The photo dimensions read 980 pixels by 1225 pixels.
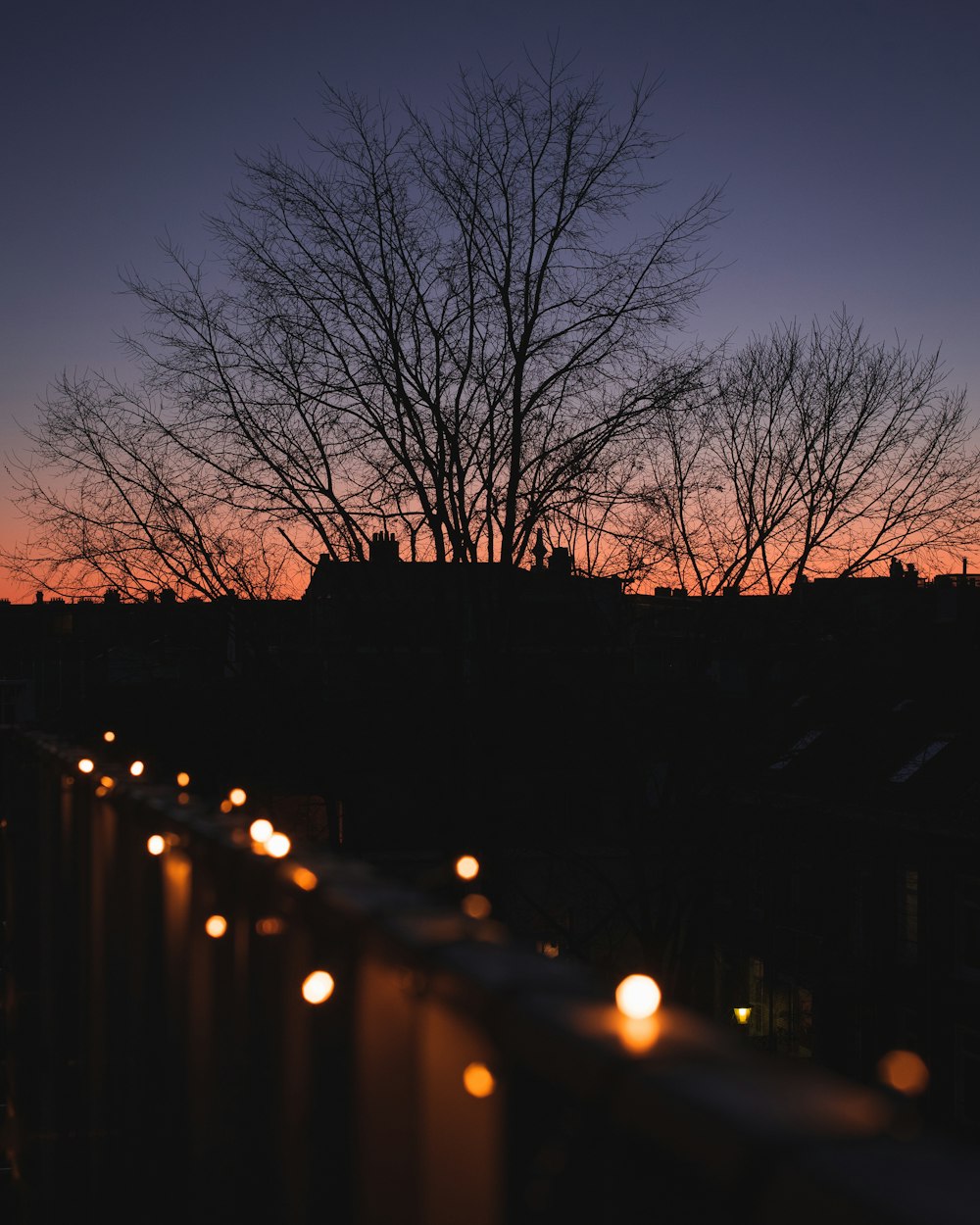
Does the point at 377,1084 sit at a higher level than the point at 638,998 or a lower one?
lower

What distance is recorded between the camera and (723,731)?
10.8m

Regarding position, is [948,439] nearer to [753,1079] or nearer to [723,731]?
[723,731]

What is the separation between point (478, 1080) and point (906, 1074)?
0.50 metres

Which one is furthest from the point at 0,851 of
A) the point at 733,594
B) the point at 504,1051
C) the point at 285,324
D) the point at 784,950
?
the point at 784,950

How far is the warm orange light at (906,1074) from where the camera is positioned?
0.87m

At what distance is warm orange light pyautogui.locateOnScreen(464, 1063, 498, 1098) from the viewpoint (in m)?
1.21

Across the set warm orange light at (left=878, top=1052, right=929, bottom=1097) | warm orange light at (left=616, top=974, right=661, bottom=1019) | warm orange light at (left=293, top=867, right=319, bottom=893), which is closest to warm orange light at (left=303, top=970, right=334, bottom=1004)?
warm orange light at (left=293, top=867, right=319, bottom=893)

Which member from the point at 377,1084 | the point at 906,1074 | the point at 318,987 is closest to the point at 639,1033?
the point at 906,1074

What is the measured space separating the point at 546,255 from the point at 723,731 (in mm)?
4486

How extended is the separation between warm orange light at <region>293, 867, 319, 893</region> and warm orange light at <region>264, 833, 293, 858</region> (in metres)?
0.16

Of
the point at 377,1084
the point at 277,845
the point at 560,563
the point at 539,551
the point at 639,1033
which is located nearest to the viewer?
the point at 639,1033

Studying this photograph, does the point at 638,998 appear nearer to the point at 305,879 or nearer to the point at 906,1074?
the point at 906,1074

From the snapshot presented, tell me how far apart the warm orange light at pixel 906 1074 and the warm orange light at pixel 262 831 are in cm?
137

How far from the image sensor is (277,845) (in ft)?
6.72
